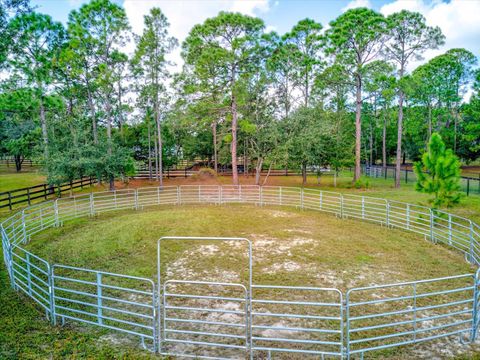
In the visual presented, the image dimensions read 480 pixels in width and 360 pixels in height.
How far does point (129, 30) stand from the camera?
24469 mm

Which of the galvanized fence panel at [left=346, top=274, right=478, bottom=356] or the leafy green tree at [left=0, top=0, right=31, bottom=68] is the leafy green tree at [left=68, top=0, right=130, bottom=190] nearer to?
the leafy green tree at [left=0, top=0, right=31, bottom=68]

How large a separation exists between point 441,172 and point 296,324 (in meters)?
9.11

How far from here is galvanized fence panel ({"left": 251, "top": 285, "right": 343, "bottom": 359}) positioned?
16.2 feet

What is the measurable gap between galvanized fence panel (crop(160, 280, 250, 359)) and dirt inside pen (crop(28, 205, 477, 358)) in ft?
0.88

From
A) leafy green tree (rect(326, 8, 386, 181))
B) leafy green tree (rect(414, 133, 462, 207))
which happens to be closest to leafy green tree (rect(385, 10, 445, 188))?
leafy green tree (rect(326, 8, 386, 181))

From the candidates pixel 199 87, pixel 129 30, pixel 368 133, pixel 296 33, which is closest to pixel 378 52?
pixel 296 33

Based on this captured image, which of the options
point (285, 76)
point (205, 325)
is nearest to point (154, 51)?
point (285, 76)

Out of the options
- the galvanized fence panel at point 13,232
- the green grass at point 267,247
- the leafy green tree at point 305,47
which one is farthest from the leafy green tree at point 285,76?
the galvanized fence panel at point 13,232

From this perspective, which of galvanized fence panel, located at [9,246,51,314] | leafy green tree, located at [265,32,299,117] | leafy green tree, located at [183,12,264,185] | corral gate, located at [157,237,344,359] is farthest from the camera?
leafy green tree, located at [265,32,299,117]

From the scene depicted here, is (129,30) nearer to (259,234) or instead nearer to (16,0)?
(16,0)

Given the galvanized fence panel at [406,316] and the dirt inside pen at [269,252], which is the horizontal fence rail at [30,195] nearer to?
the dirt inside pen at [269,252]

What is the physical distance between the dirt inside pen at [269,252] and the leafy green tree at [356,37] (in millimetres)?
14015

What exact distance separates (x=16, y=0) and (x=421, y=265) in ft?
49.6

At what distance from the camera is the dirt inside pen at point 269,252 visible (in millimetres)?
8133
